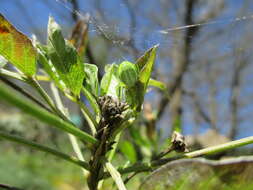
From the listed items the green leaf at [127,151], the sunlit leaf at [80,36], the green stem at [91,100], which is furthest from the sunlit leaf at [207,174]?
the green leaf at [127,151]

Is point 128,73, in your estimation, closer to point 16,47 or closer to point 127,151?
point 16,47

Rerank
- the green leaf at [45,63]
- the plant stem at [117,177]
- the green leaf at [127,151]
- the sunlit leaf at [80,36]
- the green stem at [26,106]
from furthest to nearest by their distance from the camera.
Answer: the green leaf at [127,151], the sunlit leaf at [80,36], the green leaf at [45,63], the plant stem at [117,177], the green stem at [26,106]

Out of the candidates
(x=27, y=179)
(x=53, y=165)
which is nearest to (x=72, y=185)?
(x=27, y=179)

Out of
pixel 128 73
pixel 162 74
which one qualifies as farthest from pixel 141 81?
pixel 162 74

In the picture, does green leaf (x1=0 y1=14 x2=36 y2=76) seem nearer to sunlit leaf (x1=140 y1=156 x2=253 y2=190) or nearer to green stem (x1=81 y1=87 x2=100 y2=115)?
green stem (x1=81 y1=87 x2=100 y2=115)

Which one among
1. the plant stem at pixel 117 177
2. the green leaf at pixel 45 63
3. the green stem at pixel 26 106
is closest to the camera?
the green stem at pixel 26 106

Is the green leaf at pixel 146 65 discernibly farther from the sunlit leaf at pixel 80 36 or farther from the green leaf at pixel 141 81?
the sunlit leaf at pixel 80 36
